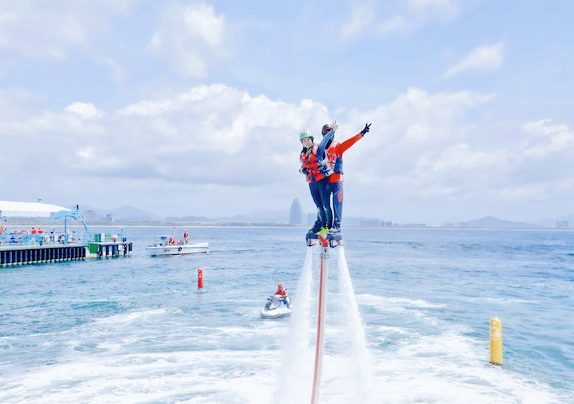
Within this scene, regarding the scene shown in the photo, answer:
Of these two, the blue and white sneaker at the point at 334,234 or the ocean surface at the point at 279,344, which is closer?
the blue and white sneaker at the point at 334,234

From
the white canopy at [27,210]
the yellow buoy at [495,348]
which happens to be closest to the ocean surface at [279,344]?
the yellow buoy at [495,348]

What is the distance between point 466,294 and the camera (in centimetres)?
3888

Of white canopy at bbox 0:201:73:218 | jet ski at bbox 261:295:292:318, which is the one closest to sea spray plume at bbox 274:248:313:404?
jet ski at bbox 261:295:292:318

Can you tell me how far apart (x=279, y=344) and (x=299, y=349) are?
1227 cm

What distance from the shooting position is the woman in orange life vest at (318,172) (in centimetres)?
682

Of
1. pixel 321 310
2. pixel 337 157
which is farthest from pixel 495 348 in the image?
pixel 337 157

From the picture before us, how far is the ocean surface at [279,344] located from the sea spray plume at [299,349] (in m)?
0.03

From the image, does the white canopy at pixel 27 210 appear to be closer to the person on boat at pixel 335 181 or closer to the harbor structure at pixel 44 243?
the harbor structure at pixel 44 243

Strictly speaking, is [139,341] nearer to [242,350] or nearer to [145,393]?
[242,350]

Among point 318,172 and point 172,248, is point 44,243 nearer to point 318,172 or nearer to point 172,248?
point 172,248

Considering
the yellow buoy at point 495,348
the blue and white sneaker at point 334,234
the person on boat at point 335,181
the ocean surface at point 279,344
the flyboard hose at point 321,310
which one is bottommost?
the ocean surface at point 279,344

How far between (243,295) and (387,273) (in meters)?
23.4

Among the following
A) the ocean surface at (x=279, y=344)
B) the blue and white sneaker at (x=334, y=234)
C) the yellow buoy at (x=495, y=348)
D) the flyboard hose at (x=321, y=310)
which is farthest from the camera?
the yellow buoy at (x=495, y=348)

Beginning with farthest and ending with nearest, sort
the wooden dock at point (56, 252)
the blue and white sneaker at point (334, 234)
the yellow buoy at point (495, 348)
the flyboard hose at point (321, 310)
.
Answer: the wooden dock at point (56, 252) → the yellow buoy at point (495, 348) → the blue and white sneaker at point (334, 234) → the flyboard hose at point (321, 310)
